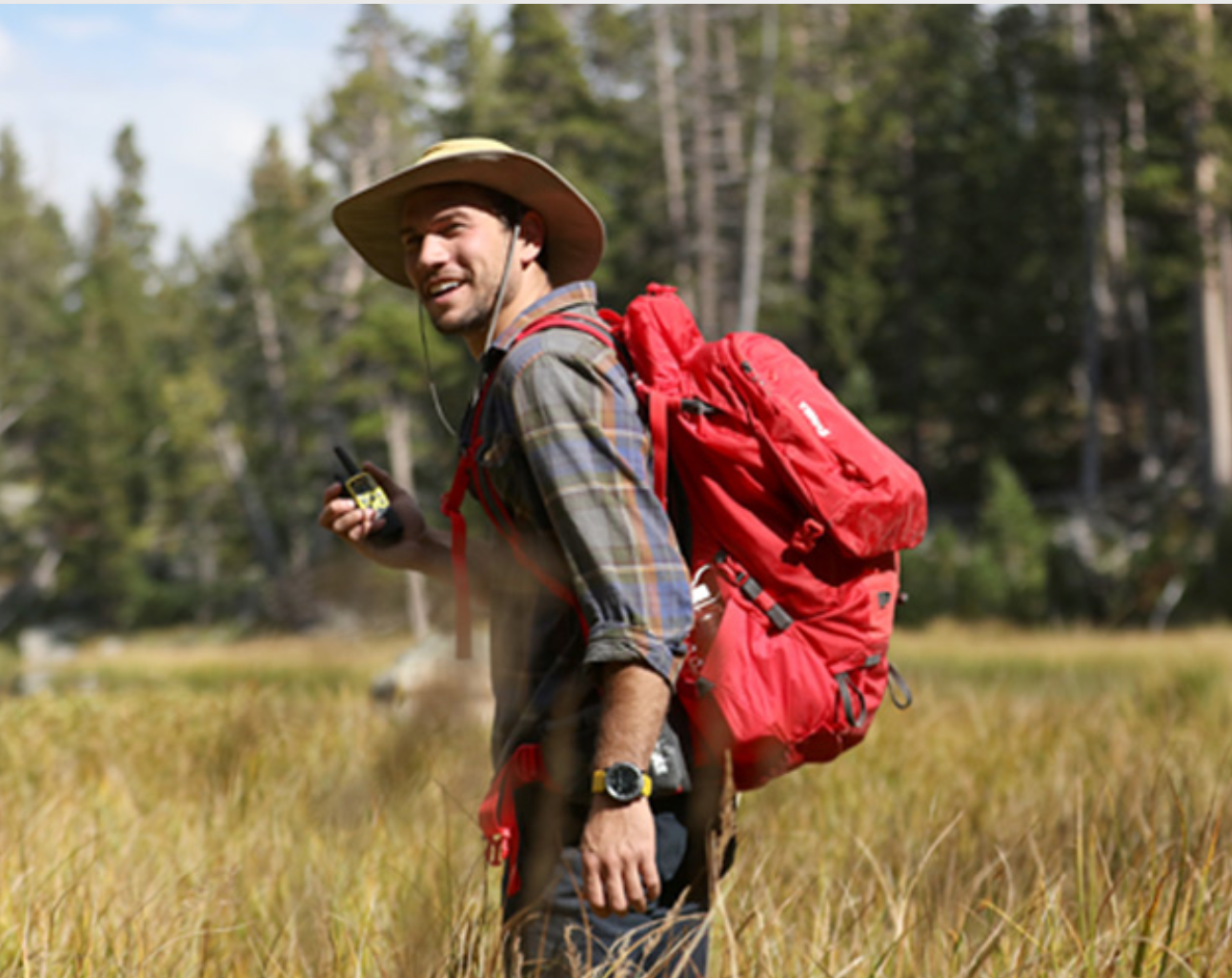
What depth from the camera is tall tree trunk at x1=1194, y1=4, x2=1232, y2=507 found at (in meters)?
28.8

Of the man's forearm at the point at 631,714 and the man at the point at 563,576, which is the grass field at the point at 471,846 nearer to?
the man at the point at 563,576

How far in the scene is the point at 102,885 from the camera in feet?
11.5

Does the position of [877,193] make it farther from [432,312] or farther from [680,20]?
[432,312]

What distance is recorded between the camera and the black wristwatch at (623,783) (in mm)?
2186

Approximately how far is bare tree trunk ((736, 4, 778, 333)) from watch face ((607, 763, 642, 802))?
110 ft

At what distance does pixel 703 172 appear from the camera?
35.2 m

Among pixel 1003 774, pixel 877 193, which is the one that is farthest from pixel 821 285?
pixel 1003 774

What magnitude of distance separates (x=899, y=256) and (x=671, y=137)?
850 cm

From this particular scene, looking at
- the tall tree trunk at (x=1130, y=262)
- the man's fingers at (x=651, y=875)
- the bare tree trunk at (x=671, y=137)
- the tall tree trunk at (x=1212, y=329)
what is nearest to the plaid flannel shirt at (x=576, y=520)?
the man's fingers at (x=651, y=875)

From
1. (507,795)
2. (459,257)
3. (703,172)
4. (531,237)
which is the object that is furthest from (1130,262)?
(507,795)

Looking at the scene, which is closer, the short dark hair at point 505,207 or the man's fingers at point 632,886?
the man's fingers at point 632,886

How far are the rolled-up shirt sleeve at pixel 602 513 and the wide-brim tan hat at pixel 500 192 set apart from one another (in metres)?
0.43

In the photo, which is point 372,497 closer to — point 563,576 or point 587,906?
point 563,576

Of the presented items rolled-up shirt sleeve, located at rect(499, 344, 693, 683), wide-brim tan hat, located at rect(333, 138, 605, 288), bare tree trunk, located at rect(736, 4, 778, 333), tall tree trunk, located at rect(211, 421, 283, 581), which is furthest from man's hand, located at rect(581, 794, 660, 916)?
tall tree trunk, located at rect(211, 421, 283, 581)
